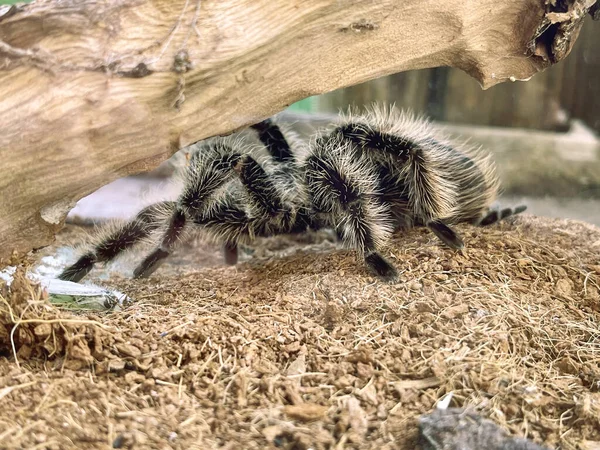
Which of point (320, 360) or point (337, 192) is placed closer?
point (320, 360)

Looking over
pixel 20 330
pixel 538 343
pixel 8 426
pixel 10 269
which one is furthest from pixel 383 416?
pixel 10 269

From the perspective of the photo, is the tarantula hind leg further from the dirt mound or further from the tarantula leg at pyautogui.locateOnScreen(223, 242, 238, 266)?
the tarantula leg at pyautogui.locateOnScreen(223, 242, 238, 266)

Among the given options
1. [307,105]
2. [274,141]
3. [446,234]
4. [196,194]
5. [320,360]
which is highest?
[307,105]

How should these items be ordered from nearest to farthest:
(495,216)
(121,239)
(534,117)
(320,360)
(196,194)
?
(320,360)
(196,194)
(121,239)
(495,216)
(534,117)

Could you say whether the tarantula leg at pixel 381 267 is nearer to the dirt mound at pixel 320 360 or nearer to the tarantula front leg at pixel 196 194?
the dirt mound at pixel 320 360

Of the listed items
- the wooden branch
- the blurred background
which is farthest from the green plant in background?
the wooden branch

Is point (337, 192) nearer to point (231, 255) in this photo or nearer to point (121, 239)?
point (231, 255)

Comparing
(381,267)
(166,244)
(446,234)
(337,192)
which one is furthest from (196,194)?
(446,234)

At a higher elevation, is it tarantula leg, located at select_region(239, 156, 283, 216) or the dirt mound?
tarantula leg, located at select_region(239, 156, 283, 216)
